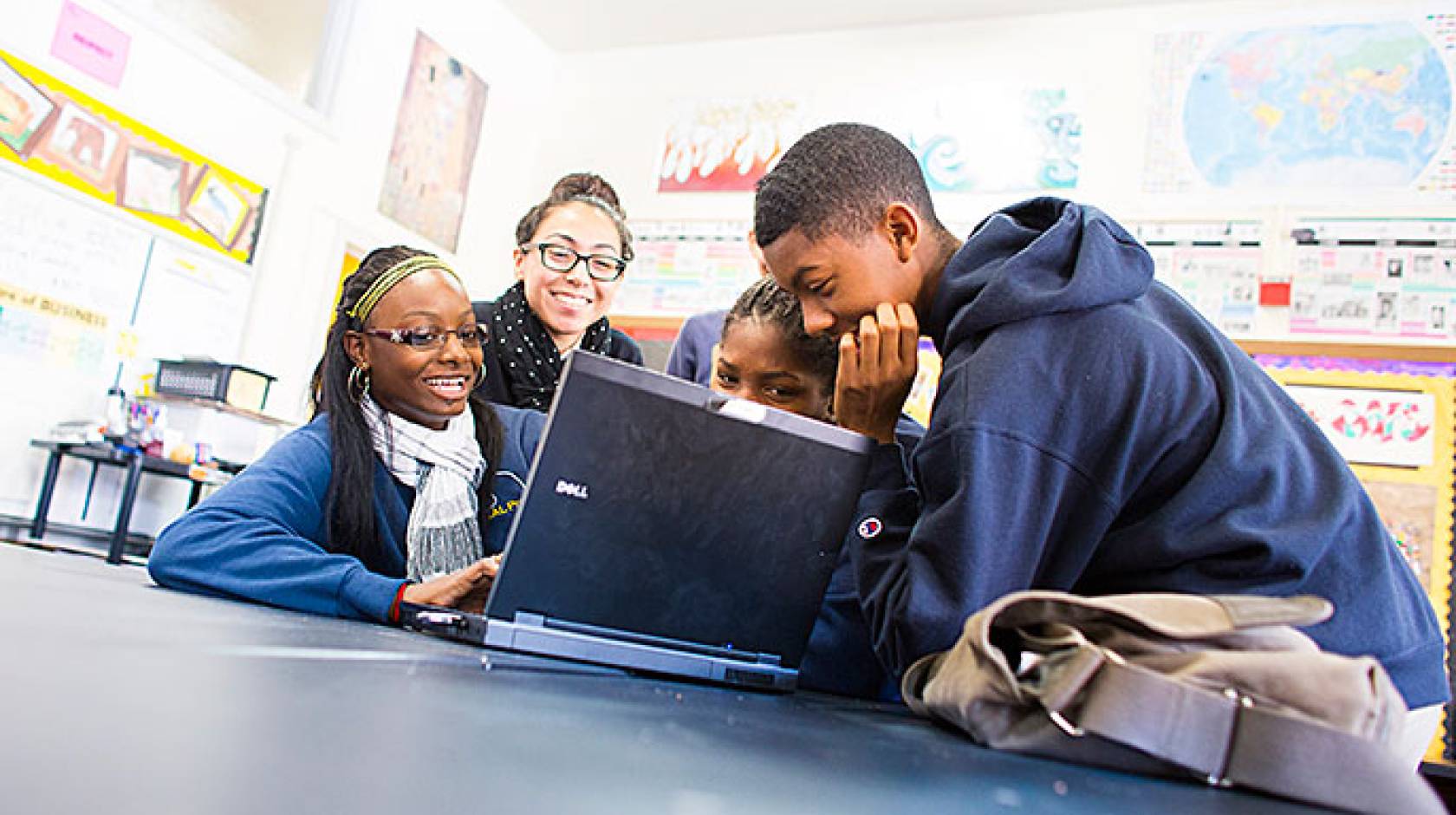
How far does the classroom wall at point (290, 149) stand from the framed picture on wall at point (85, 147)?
79mm

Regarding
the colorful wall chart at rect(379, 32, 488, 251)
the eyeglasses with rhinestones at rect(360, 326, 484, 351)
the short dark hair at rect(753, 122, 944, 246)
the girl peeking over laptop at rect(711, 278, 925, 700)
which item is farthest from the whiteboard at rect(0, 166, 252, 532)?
the short dark hair at rect(753, 122, 944, 246)

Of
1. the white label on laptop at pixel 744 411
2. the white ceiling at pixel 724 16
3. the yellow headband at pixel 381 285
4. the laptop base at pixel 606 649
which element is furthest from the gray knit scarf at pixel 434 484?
the white ceiling at pixel 724 16

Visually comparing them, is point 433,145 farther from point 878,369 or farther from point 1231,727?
point 1231,727

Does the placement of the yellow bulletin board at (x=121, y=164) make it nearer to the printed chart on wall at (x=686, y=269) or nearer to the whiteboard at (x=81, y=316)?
the whiteboard at (x=81, y=316)

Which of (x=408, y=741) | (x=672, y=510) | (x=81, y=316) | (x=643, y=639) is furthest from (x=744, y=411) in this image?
(x=81, y=316)

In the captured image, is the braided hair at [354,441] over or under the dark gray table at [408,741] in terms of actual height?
over

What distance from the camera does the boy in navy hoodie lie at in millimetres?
833

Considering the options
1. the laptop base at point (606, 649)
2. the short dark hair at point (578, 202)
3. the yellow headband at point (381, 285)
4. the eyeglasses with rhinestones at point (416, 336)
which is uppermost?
the short dark hair at point (578, 202)

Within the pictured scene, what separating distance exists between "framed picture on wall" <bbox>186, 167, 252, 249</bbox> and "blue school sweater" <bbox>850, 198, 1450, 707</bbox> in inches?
121

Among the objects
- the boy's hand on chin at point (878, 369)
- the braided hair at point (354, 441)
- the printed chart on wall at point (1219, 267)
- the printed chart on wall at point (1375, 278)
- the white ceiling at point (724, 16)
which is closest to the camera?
the boy's hand on chin at point (878, 369)

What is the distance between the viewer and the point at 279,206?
362 cm

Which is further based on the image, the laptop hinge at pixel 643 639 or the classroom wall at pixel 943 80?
the classroom wall at pixel 943 80

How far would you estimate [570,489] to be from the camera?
2.68ft

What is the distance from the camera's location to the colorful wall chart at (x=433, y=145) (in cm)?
405
